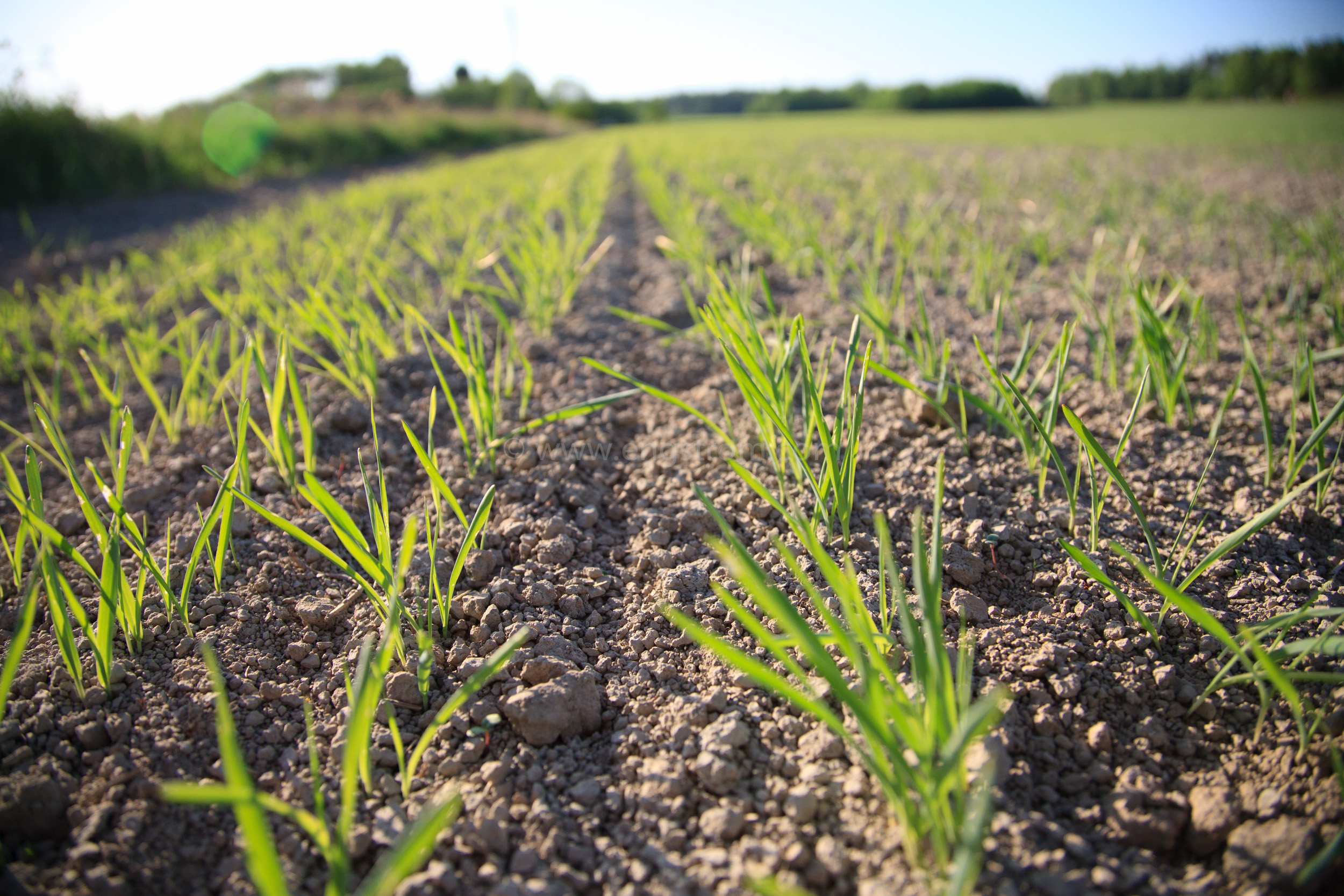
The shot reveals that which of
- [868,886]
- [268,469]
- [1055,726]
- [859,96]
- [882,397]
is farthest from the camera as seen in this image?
[859,96]

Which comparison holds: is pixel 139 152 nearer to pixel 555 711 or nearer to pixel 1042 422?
pixel 555 711

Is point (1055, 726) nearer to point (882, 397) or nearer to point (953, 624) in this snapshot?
point (953, 624)

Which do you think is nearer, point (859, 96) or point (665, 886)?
point (665, 886)

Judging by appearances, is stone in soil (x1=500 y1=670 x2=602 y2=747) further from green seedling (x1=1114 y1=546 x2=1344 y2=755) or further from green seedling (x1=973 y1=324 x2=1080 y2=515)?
green seedling (x1=973 y1=324 x2=1080 y2=515)

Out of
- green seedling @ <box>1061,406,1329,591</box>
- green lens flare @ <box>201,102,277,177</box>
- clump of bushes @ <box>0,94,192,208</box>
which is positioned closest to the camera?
Result: green seedling @ <box>1061,406,1329,591</box>

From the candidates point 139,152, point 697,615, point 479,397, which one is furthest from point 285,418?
point 139,152

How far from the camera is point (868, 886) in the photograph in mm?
668

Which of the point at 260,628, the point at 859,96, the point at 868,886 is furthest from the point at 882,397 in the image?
the point at 859,96

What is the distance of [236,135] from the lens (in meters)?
10.4

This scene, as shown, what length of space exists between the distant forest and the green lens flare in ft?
104

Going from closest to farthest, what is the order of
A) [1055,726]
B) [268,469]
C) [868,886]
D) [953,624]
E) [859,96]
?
[868,886], [1055,726], [953,624], [268,469], [859,96]

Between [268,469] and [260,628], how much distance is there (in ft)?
1.80

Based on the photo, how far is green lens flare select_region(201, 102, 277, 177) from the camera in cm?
958

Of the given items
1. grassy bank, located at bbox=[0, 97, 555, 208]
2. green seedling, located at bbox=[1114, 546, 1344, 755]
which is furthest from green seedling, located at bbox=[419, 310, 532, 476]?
grassy bank, located at bbox=[0, 97, 555, 208]
